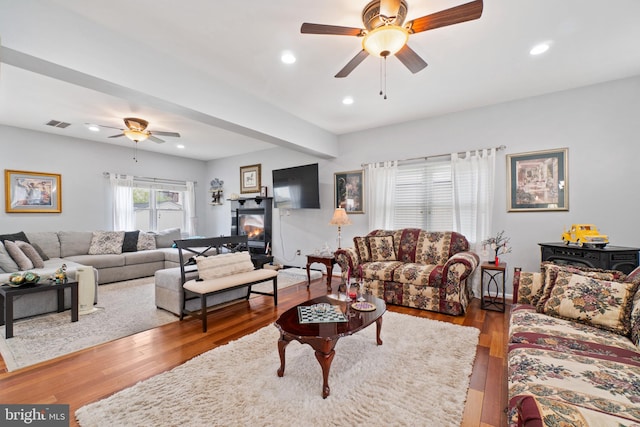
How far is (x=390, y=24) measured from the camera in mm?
1887

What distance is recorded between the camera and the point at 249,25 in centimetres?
226

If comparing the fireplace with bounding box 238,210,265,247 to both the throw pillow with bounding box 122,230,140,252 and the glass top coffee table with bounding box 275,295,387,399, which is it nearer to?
the throw pillow with bounding box 122,230,140,252

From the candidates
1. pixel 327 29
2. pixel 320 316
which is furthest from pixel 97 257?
pixel 327 29

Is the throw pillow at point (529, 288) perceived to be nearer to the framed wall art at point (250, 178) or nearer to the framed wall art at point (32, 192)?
the framed wall art at point (250, 178)

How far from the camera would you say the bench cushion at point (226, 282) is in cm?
290

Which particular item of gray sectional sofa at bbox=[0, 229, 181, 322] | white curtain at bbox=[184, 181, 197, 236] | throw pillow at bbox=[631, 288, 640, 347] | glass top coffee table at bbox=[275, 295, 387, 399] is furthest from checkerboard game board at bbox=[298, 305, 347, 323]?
white curtain at bbox=[184, 181, 197, 236]

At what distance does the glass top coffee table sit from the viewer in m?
1.78

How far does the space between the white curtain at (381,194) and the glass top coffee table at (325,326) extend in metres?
2.50

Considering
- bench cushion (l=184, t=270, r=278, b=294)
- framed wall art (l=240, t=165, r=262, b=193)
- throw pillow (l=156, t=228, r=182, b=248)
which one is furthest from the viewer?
framed wall art (l=240, t=165, r=262, b=193)

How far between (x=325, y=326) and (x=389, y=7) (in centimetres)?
221

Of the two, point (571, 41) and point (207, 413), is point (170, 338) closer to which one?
point (207, 413)

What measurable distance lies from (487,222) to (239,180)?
18.5ft

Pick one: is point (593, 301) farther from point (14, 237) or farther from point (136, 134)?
point (14, 237)

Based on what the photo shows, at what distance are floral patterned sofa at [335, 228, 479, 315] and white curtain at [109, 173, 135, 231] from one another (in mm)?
5098
